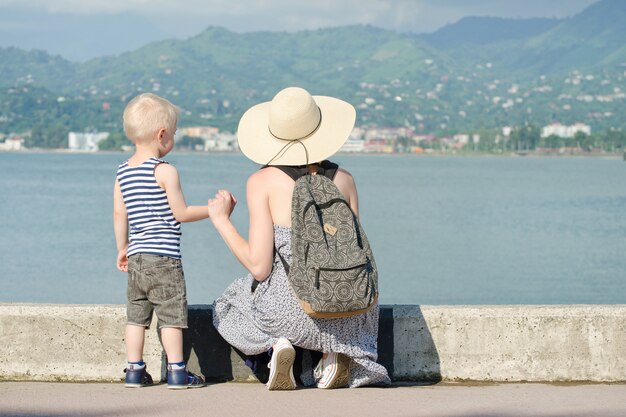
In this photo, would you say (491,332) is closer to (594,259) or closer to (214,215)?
(214,215)

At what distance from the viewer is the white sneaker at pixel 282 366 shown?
496 centimetres

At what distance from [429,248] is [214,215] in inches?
1274

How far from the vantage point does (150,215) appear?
5.13 metres

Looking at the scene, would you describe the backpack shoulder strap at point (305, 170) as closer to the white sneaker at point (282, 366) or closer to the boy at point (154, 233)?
the boy at point (154, 233)

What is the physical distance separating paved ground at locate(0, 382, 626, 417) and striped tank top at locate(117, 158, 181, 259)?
0.65 m

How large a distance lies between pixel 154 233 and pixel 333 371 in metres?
1.02

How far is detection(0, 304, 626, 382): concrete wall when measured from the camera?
5477 millimetres

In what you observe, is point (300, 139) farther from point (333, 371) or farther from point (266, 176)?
point (333, 371)

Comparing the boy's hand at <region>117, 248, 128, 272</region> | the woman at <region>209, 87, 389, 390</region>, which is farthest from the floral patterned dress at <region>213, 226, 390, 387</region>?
the boy's hand at <region>117, 248, 128, 272</region>

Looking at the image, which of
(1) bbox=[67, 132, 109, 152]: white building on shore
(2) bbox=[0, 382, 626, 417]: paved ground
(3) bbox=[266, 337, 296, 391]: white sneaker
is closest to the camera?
(2) bbox=[0, 382, 626, 417]: paved ground

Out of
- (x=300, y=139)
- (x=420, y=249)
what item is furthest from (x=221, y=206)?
(x=420, y=249)

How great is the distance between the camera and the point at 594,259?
3428 centimetres

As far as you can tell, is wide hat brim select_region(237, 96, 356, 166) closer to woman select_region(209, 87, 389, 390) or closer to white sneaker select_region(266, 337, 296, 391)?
woman select_region(209, 87, 389, 390)

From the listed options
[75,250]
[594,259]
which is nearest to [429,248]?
[594,259]
